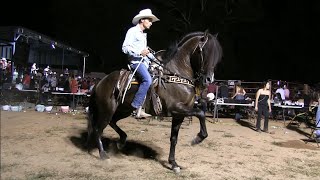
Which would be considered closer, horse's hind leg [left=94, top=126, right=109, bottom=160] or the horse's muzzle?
the horse's muzzle

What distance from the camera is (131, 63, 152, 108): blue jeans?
22.4 ft

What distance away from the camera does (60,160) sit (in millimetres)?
6957

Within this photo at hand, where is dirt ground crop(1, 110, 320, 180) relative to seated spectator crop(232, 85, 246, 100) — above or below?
below

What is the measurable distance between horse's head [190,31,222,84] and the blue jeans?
3.06 ft

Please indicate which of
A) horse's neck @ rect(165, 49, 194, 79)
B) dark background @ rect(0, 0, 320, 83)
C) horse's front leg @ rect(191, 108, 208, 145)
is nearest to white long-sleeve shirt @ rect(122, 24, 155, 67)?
horse's neck @ rect(165, 49, 194, 79)

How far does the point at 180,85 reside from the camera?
6.84 m

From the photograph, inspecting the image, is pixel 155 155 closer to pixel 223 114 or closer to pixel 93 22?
pixel 223 114

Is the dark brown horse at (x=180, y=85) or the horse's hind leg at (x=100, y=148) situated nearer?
the dark brown horse at (x=180, y=85)

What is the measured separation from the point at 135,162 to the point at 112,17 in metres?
27.4

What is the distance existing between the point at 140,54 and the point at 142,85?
577mm

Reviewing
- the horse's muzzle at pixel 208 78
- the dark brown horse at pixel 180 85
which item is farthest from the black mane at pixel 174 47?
the horse's muzzle at pixel 208 78

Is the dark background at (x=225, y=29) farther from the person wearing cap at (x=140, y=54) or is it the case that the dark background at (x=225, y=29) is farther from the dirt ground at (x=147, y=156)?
the person wearing cap at (x=140, y=54)

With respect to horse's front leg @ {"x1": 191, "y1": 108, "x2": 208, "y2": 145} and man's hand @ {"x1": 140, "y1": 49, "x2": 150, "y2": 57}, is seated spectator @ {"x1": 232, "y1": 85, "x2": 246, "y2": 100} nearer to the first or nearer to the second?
horse's front leg @ {"x1": 191, "y1": 108, "x2": 208, "y2": 145}

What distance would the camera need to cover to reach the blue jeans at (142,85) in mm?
6824
